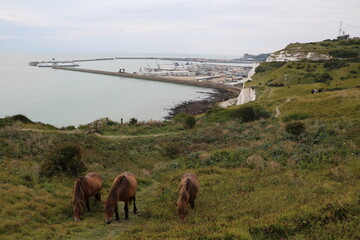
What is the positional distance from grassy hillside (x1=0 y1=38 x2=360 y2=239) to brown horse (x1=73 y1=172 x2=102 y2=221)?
0.46 metres

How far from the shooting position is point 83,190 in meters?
10.6

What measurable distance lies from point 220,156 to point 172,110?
205 ft

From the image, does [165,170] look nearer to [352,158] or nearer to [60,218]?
[60,218]

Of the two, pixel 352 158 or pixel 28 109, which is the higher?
pixel 352 158

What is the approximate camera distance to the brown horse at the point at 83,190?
33.5ft

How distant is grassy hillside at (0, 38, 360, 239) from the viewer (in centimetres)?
726

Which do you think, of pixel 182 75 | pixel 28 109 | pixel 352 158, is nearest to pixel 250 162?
pixel 352 158

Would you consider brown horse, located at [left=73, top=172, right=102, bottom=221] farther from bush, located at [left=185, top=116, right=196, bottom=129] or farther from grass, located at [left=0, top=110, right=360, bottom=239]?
bush, located at [left=185, top=116, right=196, bottom=129]

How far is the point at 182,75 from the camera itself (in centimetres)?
18488

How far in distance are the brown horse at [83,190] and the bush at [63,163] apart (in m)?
3.68

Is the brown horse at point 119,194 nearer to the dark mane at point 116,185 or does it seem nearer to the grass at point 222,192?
the dark mane at point 116,185

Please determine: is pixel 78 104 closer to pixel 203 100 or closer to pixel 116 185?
pixel 203 100

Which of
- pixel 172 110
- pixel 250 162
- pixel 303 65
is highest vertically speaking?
pixel 303 65

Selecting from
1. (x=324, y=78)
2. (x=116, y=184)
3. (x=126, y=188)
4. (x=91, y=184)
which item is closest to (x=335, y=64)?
(x=324, y=78)
